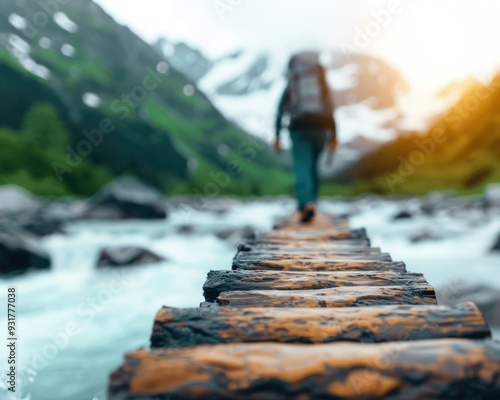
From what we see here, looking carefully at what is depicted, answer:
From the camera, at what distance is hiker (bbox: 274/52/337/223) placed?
19.5ft

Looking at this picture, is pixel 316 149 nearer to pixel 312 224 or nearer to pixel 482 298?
pixel 312 224

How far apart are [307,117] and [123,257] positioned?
5.95 metres

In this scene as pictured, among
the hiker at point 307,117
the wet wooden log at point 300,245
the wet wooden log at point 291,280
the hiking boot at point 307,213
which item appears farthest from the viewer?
the hiking boot at point 307,213

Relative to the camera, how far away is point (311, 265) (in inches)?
131

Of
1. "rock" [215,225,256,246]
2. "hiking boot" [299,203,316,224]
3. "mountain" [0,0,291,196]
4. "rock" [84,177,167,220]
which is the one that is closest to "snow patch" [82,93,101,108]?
"mountain" [0,0,291,196]

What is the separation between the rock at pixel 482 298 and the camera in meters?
5.84

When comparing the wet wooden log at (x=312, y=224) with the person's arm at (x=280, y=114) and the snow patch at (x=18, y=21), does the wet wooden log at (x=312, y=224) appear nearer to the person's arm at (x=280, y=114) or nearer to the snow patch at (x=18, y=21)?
the person's arm at (x=280, y=114)

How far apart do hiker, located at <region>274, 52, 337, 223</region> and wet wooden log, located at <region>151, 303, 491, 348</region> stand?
14.2ft

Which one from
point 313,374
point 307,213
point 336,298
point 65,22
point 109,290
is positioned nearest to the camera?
point 313,374

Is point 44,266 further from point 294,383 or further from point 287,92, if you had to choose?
point 294,383

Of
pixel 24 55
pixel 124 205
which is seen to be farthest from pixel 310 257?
pixel 24 55

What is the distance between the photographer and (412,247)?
43.2 feet

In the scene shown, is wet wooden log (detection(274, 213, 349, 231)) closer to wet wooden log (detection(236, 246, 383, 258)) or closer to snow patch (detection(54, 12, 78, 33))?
wet wooden log (detection(236, 246, 383, 258))

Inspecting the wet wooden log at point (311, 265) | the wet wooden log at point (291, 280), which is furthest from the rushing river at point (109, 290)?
the wet wooden log at point (291, 280)
